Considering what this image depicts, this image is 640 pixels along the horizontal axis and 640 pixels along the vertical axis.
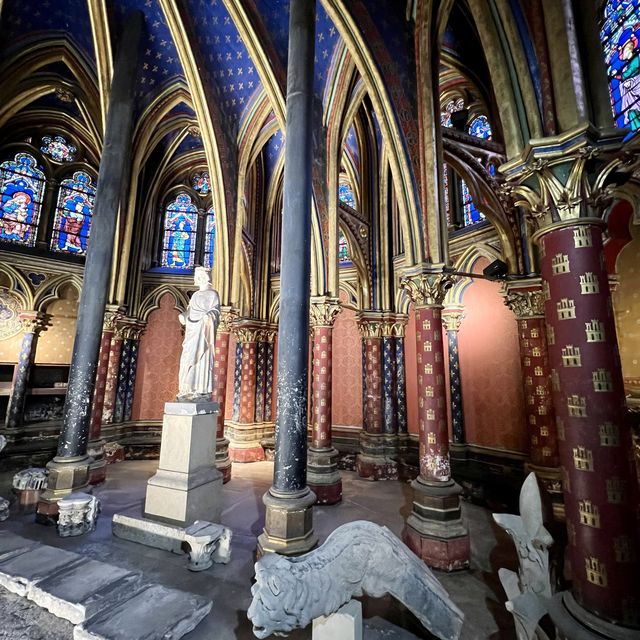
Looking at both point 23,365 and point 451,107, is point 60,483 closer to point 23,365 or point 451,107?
point 23,365

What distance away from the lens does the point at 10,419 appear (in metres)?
11.1

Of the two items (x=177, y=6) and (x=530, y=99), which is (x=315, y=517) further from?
Result: (x=177, y=6)

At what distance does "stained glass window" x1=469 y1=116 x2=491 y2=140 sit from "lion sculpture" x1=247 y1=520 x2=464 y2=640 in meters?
11.3

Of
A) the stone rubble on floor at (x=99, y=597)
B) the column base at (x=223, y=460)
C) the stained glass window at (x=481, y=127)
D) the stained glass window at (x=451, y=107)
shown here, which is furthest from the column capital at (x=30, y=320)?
the stained glass window at (x=481, y=127)

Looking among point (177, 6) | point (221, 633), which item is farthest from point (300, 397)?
point (177, 6)

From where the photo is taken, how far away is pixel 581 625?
2.32 m

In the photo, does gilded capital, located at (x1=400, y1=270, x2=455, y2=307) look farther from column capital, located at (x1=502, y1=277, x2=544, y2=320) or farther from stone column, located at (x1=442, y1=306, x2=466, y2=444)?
stone column, located at (x1=442, y1=306, x2=466, y2=444)

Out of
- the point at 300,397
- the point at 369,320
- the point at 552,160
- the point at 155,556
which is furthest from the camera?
the point at 369,320

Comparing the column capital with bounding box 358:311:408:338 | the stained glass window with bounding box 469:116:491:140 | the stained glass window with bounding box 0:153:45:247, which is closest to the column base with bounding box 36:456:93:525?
the column capital with bounding box 358:311:408:338

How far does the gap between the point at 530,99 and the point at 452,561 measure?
5615 mm

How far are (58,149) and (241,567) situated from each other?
52.2 ft

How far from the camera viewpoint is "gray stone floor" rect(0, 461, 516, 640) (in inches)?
117

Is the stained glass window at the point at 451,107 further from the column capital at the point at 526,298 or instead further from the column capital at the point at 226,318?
the column capital at the point at 226,318

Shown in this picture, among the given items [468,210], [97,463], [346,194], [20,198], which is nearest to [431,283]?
[468,210]
